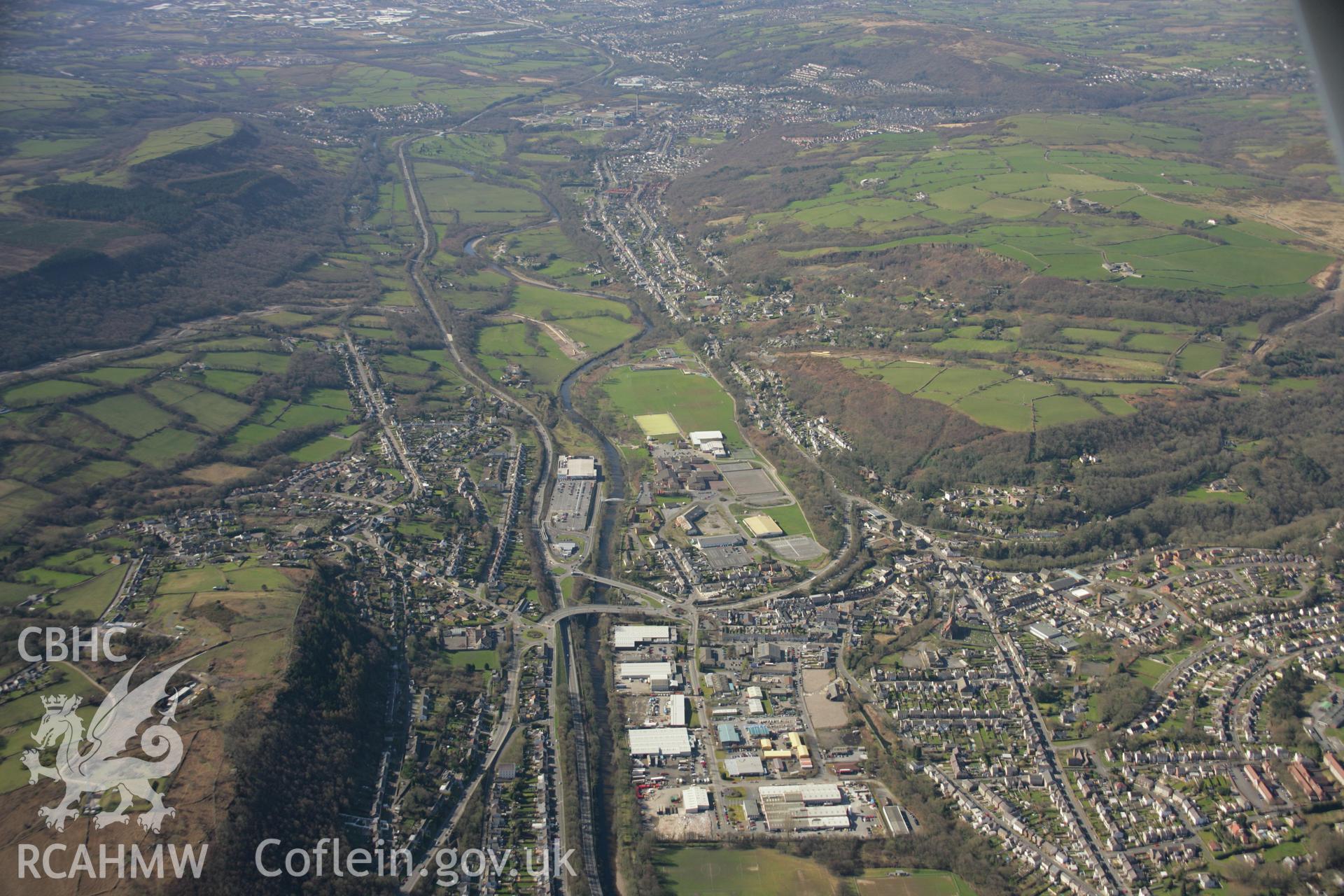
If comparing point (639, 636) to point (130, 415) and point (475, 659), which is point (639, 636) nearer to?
point (475, 659)

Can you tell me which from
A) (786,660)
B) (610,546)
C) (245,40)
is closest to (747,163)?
(610,546)

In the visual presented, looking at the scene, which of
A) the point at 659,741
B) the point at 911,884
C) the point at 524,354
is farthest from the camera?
the point at 524,354

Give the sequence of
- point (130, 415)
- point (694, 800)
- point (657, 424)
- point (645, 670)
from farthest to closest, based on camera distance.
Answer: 1. point (657, 424)
2. point (130, 415)
3. point (645, 670)
4. point (694, 800)

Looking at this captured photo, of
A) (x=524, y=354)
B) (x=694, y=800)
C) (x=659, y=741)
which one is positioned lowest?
(x=524, y=354)

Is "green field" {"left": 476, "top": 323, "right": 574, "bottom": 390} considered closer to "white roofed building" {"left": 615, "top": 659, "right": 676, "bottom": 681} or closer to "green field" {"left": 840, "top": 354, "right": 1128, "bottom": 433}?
"green field" {"left": 840, "top": 354, "right": 1128, "bottom": 433}

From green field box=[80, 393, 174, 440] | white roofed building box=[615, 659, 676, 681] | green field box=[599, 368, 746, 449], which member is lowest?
green field box=[599, 368, 746, 449]

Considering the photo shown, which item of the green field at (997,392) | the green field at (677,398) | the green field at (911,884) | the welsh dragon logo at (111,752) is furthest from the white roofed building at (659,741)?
the green field at (997,392)

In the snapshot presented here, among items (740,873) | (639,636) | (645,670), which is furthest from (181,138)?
(740,873)

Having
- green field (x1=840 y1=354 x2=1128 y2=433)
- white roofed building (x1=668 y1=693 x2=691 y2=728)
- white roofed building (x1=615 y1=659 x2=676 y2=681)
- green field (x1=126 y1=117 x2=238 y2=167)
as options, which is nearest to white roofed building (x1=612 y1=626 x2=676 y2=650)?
white roofed building (x1=615 y1=659 x2=676 y2=681)
